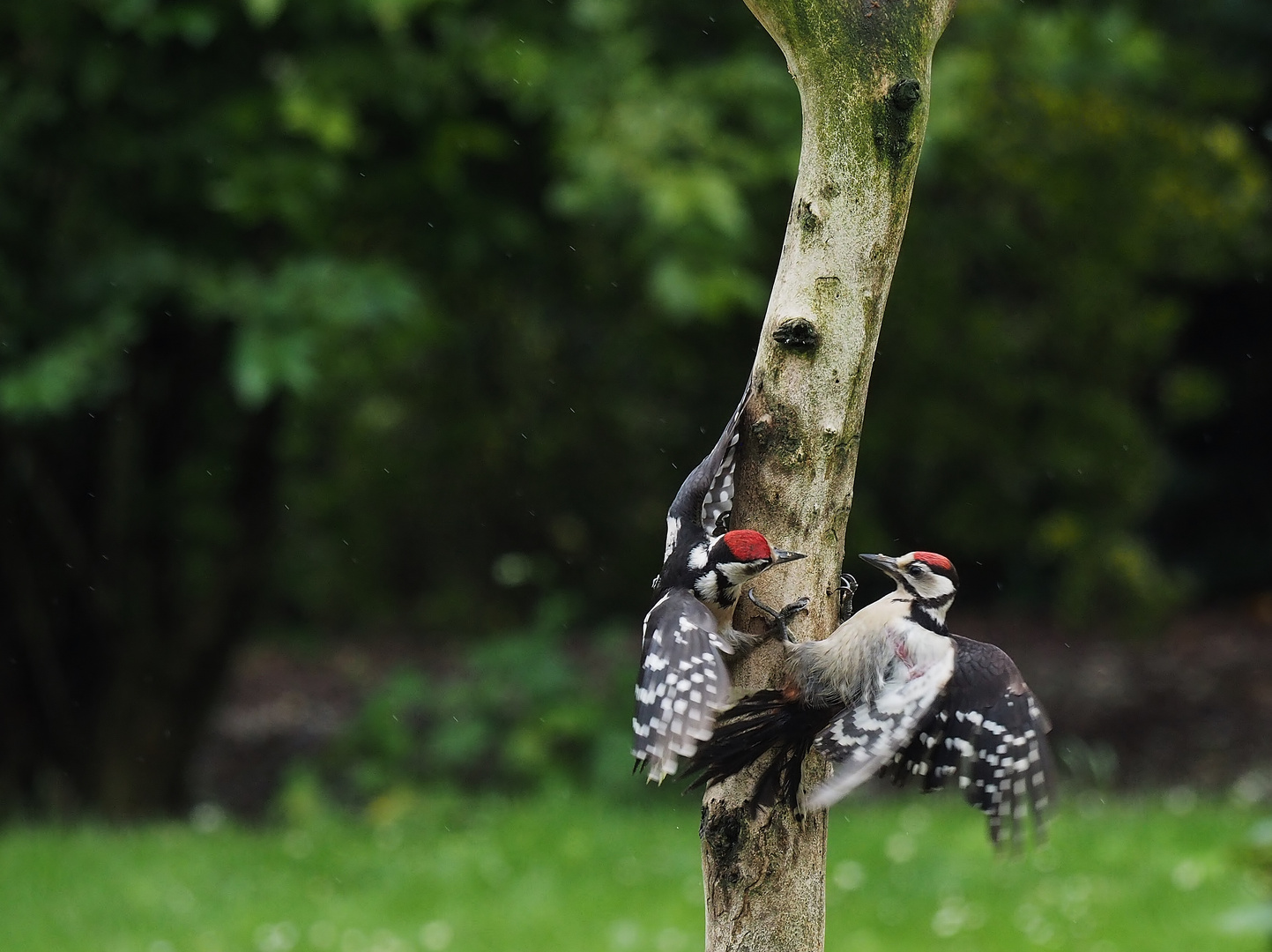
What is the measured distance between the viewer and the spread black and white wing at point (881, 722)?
1.85 m

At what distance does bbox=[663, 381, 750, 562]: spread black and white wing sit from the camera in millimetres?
2029

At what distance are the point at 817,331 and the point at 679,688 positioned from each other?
511mm

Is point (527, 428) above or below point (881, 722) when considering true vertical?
above

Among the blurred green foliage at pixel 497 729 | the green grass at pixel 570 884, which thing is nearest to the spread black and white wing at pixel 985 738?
the green grass at pixel 570 884

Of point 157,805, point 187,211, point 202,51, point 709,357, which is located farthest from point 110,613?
point 709,357

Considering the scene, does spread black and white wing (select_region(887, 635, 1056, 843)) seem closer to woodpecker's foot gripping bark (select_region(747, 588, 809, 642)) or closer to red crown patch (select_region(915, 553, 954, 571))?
red crown patch (select_region(915, 553, 954, 571))

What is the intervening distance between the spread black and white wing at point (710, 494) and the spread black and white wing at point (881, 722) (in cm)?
36

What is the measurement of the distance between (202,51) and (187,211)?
661mm

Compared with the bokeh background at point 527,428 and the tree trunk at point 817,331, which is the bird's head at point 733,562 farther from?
the bokeh background at point 527,428

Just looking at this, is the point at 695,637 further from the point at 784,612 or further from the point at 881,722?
the point at 881,722

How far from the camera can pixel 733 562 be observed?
190 centimetres

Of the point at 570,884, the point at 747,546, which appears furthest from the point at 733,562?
the point at 570,884

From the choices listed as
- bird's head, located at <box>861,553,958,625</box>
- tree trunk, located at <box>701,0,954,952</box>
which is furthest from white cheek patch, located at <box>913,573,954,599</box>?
tree trunk, located at <box>701,0,954,952</box>

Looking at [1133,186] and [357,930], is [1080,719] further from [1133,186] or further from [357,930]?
[357,930]
